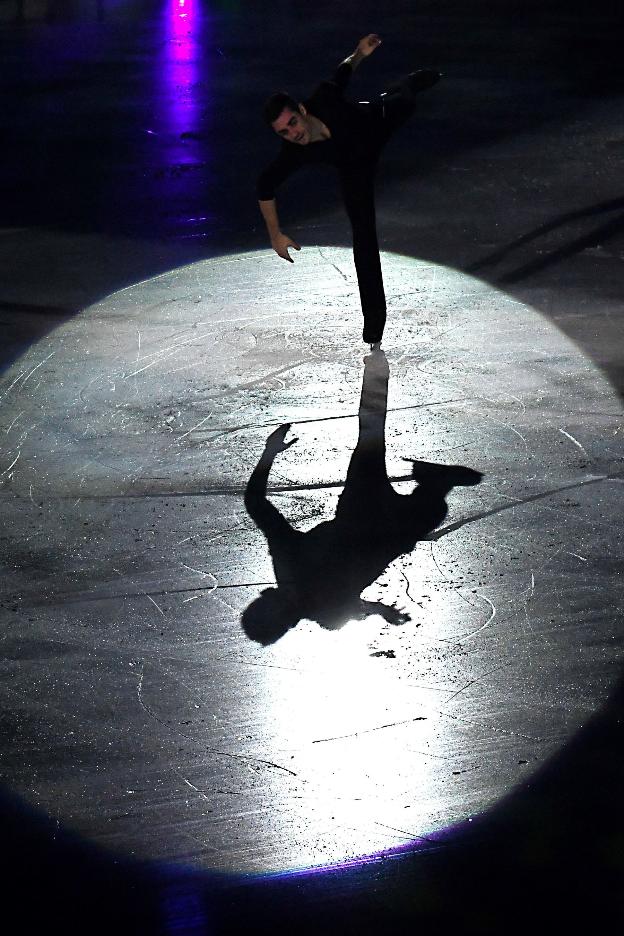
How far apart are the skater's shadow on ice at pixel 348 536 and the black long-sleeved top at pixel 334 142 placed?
1.38 meters

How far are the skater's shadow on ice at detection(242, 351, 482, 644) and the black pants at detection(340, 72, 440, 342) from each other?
0.88 meters

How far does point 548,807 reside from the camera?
372 centimetres

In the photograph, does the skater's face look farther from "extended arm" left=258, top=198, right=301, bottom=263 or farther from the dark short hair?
"extended arm" left=258, top=198, right=301, bottom=263

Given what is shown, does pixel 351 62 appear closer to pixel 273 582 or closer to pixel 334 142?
pixel 334 142

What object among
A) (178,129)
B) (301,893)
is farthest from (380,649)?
(178,129)

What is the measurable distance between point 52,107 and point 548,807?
32.1ft

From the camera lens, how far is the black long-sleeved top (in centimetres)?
609

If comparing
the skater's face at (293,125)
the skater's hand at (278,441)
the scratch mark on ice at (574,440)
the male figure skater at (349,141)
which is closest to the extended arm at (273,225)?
the male figure skater at (349,141)

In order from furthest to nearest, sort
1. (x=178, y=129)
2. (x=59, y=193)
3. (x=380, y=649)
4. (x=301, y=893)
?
(x=178, y=129) → (x=59, y=193) → (x=380, y=649) → (x=301, y=893)

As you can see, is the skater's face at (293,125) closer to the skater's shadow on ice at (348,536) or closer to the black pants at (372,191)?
the black pants at (372,191)

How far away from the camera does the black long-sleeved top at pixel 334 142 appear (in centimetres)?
609

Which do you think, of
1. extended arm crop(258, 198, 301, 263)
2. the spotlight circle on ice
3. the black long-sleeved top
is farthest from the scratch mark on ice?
the black long-sleeved top

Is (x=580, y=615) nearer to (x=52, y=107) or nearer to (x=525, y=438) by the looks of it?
(x=525, y=438)

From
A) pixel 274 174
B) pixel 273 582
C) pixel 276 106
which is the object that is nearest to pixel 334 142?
pixel 274 174
